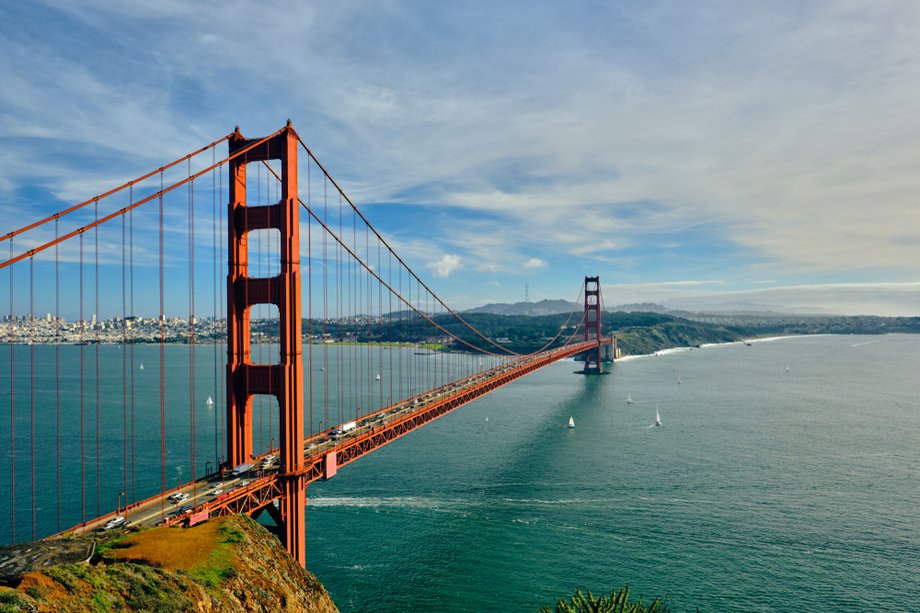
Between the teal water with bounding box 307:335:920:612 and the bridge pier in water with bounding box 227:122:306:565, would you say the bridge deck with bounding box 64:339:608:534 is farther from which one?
the teal water with bounding box 307:335:920:612

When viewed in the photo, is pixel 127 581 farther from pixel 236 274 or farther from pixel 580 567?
pixel 580 567

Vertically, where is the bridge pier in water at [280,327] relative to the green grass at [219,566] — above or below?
above

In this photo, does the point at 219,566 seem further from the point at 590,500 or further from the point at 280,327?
the point at 590,500

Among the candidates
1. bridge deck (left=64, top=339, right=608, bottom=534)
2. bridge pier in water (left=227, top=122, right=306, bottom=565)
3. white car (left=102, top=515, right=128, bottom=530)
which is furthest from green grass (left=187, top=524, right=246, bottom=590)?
bridge pier in water (left=227, top=122, right=306, bottom=565)

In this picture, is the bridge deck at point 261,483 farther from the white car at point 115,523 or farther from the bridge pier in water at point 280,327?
the bridge pier in water at point 280,327

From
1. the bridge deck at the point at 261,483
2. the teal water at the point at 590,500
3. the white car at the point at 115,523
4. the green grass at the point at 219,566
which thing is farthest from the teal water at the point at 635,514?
the white car at the point at 115,523

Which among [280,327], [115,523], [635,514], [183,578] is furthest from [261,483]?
[635,514]
